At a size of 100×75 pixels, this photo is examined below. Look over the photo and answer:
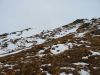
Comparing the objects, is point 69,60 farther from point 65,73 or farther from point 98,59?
point 65,73

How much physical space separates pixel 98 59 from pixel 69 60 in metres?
3.23

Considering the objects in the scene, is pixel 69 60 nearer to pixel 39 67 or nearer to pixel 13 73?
pixel 39 67

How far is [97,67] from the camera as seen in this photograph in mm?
22266

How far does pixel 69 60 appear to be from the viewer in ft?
86.1

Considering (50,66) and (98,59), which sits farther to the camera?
(98,59)

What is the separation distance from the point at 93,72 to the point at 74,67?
2199 millimetres

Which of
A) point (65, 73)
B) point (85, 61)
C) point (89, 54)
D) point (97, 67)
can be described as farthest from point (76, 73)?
point (89, 54)

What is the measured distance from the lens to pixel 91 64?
2338 cm

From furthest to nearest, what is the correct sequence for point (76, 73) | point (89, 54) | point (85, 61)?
point (89, 54) < point (85, 61) < point (76, 73)

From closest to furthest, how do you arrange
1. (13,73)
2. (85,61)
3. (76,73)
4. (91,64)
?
1. (76,73)
2. (13,73)
3. (91,64)
4. (85,61)

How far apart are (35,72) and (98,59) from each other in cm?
791

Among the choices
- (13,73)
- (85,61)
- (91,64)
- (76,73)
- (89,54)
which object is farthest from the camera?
(89,54)

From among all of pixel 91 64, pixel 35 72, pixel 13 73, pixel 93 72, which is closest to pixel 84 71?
pixel 93 72

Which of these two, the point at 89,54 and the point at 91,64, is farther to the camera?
the point at 89,54
